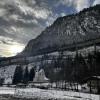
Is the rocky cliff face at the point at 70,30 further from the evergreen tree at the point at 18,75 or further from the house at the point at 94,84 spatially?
the house at the point at 94,84

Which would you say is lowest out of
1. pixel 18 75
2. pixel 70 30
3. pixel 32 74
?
pixel 18 75

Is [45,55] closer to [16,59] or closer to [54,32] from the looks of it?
[16,59]

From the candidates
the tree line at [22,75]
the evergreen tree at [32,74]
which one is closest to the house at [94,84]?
the evergreen tree at [32,74]

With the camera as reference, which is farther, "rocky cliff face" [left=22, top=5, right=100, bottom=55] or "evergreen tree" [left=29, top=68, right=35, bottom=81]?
"rocky cliff face" [left=22, top=5, right=100, bottom=55]

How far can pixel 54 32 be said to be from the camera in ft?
490

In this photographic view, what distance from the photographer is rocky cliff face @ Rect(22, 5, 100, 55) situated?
404ft

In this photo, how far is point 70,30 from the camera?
449ft

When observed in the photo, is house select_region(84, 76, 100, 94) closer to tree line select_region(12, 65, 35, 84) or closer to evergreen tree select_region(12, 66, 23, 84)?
tree line select_region(12, 65, 35, 84)

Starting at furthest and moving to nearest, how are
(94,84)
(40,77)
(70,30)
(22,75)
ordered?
1. (70,30)
2. (22,75)
3. (40,77)
4. (94,84)

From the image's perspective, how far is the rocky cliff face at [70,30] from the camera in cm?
12312

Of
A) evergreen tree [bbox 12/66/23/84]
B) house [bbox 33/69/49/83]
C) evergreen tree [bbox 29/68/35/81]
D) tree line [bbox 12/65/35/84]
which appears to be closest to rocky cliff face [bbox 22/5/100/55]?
evergreen tree [bbox 12/66/23/84]

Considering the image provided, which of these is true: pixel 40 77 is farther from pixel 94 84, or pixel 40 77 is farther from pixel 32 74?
pixel 94 84

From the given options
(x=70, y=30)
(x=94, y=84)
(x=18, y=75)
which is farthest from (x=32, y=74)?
(x=70, y=30)

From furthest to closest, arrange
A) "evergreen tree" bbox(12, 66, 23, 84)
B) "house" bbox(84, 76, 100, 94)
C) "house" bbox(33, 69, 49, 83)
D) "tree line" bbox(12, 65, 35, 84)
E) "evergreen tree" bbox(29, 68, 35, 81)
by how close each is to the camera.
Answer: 1. "evergreen tree" bbox(12, 66, 23, 84)
2. "tree line" bbox(12, 65, 35, 84)
3. "evergreen tree" bbox(29, 68, 35, 81)
4. "house" bbox(33, 69, 49, 83)
5. "house" bbox(84, 76, 100, 94)
